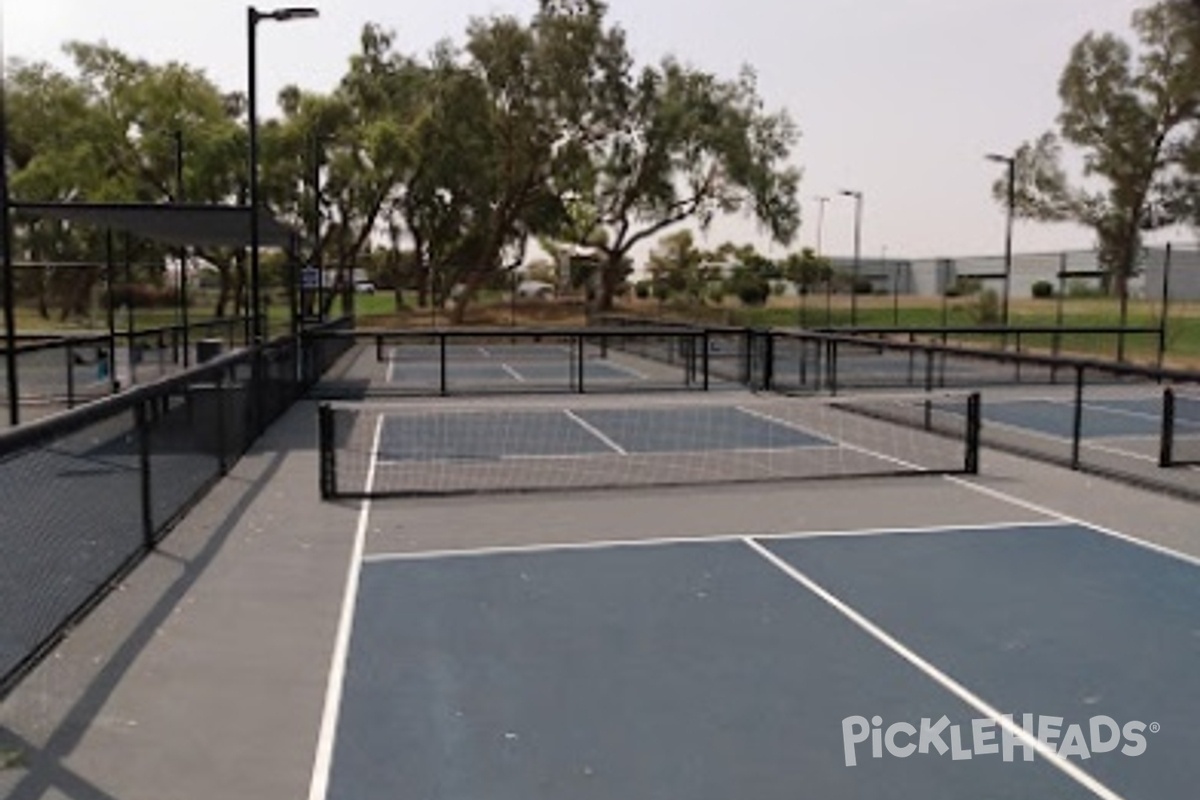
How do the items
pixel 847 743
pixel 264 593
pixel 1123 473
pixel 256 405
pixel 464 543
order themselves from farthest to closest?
pixel 256 405, pixel 1123 473, pixel 464 543, pixel 264 593, pixel 847 743

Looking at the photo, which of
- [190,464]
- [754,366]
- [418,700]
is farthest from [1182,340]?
[418,700]

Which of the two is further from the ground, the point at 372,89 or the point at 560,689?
the point at 372,89

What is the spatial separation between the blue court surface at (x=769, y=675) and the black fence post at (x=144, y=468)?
189 cm

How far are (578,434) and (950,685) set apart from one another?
1073 centimetres

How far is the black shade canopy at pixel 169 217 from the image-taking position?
13.2 m

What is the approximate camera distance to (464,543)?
31.4 ft

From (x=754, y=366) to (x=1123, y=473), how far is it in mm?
13180

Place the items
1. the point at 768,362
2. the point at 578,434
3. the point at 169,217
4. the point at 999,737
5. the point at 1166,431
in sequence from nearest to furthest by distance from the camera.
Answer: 1. the point at 999,737
2. the point at 1166,431
3. the point at 169,217
4. the point at 578,434
5. the point at 768,362

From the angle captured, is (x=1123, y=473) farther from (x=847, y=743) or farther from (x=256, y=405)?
(x=256, y=405)

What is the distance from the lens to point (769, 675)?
6.36 meters

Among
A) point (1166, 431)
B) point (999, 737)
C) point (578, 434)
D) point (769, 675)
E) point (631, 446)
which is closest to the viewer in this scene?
point (999, 737)

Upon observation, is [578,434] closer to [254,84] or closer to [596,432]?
[596,432]

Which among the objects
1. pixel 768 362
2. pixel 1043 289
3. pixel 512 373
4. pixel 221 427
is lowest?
pixel 512 373

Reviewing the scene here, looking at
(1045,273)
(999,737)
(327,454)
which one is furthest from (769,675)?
(1045,273)
